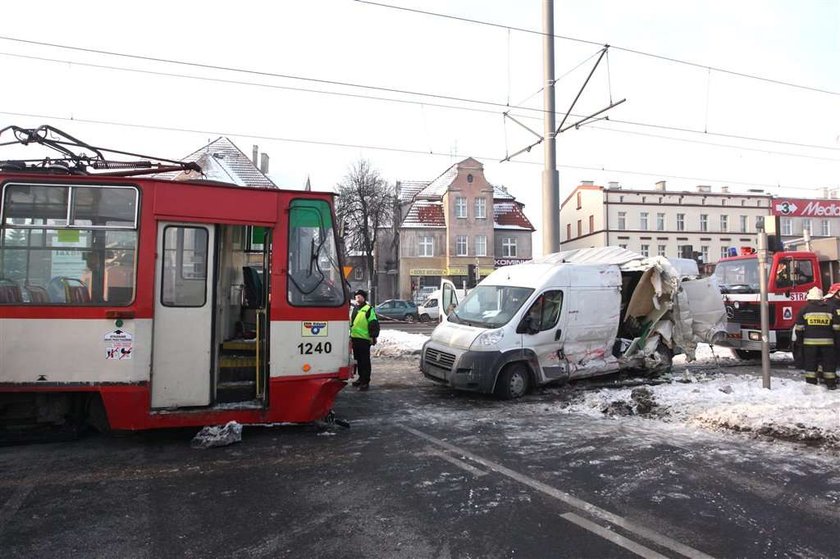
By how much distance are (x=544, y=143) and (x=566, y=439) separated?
8.63 m

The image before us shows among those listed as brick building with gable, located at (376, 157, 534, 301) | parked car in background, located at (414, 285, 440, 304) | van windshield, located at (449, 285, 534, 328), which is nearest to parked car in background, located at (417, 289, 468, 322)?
parked car in background, located at (414, 285, 440, 304)

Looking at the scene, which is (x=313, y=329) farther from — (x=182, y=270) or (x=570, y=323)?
(x=570, y=323)

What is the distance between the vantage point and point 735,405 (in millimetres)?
7578

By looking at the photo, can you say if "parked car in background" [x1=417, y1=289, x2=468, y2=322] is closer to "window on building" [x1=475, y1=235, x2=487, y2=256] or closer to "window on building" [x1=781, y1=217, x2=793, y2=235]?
"window on building" [x1=475, y1=235, x2=487, y2=256]

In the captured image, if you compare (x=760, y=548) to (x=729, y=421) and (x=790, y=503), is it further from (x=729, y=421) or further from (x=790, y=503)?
(x=729, y=421)

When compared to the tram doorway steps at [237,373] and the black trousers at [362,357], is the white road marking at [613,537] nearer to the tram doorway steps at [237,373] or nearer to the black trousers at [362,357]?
the tram doorway steps at [237,373]

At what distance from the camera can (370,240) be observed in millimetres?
43719

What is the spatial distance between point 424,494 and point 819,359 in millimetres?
8511

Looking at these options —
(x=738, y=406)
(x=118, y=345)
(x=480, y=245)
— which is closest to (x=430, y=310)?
(x=480, y=245)

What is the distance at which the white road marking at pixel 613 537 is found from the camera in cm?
365

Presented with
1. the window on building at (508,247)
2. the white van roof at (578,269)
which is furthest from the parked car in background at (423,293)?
the white van roof at (578,269)

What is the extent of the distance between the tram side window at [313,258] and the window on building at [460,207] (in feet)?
128

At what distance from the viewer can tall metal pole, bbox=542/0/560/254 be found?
12828mm

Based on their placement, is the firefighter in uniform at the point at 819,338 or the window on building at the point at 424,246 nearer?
the firefighter in uniform at the point at 819,338
